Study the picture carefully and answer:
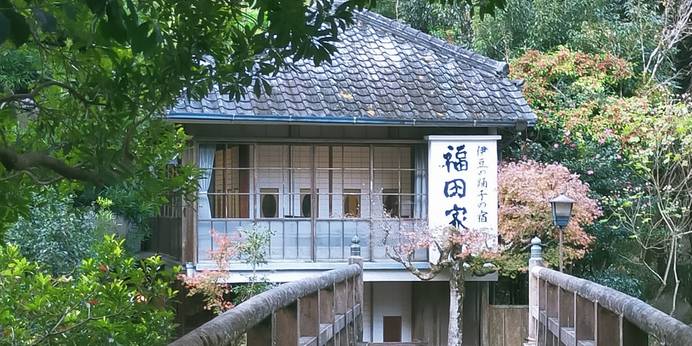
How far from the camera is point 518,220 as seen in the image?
48.2ft

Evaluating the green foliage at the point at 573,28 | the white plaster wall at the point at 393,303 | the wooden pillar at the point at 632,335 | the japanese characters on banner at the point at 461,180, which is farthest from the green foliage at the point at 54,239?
the green foliage at the point at 573,28

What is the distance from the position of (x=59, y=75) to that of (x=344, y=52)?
1158 cm

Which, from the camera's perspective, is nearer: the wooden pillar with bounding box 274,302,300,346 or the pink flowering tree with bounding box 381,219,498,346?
the wooden pillar with bounding box 274,302,300,346

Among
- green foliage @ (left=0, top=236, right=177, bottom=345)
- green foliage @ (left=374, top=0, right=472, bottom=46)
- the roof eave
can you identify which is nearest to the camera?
green foliage @ (left=0, top=236, right=177, bottom=345)

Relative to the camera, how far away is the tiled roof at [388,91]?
46.4 ft

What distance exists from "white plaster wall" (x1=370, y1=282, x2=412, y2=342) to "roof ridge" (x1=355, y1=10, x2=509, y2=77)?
13.0 feet

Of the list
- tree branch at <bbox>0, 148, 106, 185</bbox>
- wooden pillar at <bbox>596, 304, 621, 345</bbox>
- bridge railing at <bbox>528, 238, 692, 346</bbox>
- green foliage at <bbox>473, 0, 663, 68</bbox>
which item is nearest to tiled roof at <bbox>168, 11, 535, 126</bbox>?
green foliage at <bbox>473, 0, 663, 68</bbox>

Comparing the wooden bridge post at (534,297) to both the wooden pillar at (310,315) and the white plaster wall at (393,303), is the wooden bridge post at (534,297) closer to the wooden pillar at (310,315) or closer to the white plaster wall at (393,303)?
the white plaster wall at (393,303)

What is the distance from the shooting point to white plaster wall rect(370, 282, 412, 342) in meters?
16.0

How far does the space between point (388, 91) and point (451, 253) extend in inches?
109

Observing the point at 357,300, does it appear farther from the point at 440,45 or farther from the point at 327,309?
the point at 440,45

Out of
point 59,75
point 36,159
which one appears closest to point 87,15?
point 36,159

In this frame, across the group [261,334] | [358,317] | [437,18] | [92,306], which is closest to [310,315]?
[261,334]

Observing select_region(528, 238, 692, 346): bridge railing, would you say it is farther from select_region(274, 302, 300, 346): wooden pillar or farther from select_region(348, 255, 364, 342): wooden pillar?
select_region(348, 255, 364, 342): wooden pillar
